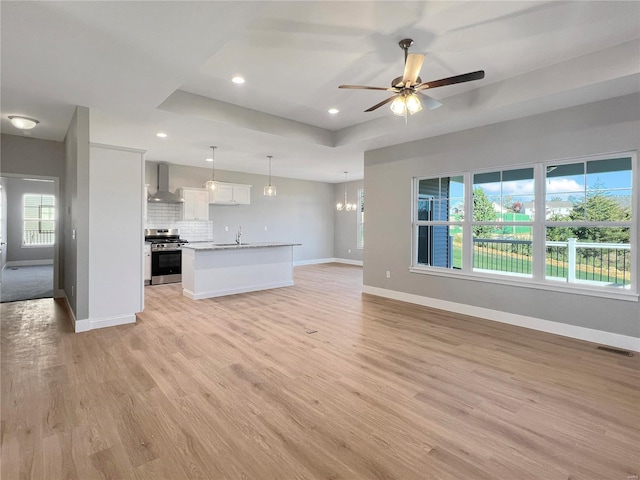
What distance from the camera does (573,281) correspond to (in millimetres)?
3992

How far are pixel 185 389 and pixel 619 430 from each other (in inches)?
119

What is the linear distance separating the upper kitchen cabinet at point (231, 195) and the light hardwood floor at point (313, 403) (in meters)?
4.48

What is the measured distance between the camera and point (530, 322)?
13.8 ft

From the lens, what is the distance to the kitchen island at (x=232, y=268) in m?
5.68

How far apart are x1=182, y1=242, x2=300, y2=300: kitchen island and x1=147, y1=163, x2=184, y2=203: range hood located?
1.78 metres

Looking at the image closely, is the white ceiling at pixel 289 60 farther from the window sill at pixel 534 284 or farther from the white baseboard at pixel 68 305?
the white baseboard at pixel 68 305

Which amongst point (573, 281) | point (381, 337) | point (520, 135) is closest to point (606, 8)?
point (520, 135)

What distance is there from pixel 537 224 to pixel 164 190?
7.41m

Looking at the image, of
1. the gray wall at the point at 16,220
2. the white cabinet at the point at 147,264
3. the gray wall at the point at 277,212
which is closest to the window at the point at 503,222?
the gray wall at the point at 277,212

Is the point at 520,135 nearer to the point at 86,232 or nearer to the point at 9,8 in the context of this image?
the point at 9,8

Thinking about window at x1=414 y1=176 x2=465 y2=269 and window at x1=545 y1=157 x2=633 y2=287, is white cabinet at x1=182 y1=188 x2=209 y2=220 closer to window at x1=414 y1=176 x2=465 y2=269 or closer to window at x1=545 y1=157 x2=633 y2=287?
window at x1=414 y1=176 x2=465 y2=269

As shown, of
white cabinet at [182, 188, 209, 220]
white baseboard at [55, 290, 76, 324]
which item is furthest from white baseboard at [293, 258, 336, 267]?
white baseboard at [55, 290, 76, 324]

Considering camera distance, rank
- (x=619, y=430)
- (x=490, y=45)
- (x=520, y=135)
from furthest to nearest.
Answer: (x=520, y=135), (x=490, y=45), (x=619, y=430)

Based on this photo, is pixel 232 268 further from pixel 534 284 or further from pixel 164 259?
pixel 534 284
